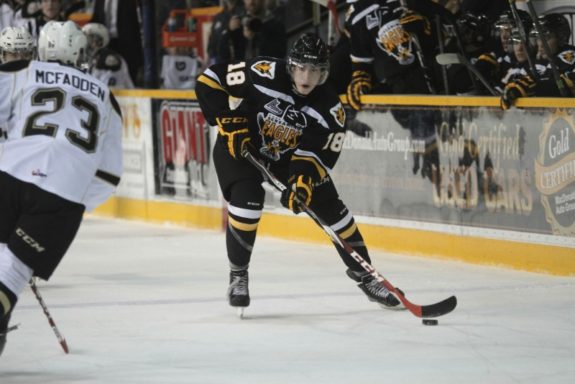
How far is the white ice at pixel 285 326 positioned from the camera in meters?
4.81

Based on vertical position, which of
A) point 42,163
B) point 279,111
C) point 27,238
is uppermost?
point 279,111

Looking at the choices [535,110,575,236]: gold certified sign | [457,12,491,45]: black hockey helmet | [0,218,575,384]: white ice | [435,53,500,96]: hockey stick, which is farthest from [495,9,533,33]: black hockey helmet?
[0,218,575,384]: white ice

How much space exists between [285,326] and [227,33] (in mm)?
4308

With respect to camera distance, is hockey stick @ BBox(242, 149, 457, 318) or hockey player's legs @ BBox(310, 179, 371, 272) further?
hockey player's legs @ BBox(310, 179, 371, 272)

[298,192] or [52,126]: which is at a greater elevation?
[52,126]

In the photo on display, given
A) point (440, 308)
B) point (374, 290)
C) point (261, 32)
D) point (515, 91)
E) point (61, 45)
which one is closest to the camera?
point (61, 45)

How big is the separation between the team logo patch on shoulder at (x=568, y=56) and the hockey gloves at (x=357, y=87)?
1256 millimetres

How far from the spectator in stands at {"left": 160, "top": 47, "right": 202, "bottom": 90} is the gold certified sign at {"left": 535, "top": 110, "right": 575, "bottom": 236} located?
4377 mm

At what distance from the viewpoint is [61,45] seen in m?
4.93

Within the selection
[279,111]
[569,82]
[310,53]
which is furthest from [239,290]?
[569,82]

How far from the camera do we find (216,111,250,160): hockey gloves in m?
5.85

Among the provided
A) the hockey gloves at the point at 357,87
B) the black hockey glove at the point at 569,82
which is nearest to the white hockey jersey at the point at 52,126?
the black hockey glove at the point at 569,82

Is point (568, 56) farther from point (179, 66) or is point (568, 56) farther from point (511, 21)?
point (179, 66)

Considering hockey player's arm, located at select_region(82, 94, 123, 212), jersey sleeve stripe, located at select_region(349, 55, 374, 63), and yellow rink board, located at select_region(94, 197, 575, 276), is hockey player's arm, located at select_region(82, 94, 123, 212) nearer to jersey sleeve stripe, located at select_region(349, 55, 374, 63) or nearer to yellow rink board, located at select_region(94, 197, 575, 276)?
yellow rink board, located at select_region(94, 197, 575, 276)
